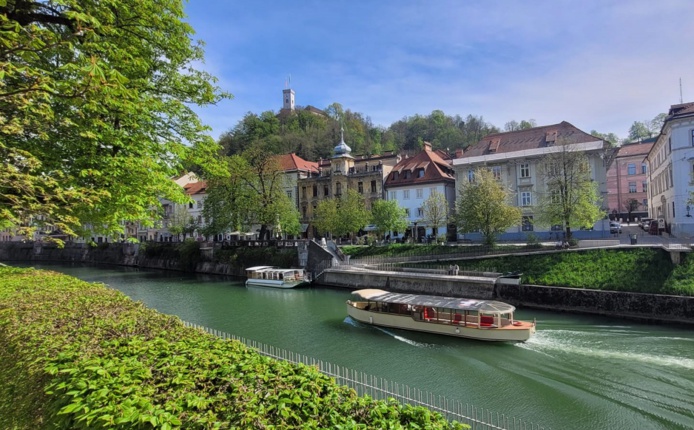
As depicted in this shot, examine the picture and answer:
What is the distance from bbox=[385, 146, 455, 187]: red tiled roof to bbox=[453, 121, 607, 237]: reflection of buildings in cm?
314

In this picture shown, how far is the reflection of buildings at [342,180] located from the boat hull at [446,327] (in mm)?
32823

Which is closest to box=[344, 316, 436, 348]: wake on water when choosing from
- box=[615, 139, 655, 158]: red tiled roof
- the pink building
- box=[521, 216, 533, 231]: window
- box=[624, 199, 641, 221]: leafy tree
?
box=[521, 216, 533, 231]: window

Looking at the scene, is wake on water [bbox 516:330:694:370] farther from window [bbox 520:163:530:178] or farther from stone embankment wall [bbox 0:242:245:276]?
stone embankment wall [bbox 0:242:245:276]

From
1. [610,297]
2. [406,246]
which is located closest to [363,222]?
[406,246]

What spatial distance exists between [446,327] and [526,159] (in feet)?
97.9

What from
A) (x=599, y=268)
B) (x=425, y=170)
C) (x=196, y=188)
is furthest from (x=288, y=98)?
(x=599, y=268)

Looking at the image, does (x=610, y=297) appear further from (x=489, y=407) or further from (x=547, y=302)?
(x=489, y=407)

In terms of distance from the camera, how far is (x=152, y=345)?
20.1 ft

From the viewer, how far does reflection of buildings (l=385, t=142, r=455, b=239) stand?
50906mm

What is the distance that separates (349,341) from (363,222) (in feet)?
89.6

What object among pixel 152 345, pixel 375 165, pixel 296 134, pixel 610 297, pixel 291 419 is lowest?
pixel 610 297

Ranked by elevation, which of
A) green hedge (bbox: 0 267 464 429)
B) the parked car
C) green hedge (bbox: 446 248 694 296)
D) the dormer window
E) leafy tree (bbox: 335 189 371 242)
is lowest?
green hedge (bbox: 446 248 694 296)

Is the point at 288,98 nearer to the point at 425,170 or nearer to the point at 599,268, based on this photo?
the point at 425,170

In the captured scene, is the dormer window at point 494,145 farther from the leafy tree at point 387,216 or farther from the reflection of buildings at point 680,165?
the reflection of buildings at point 680,165
